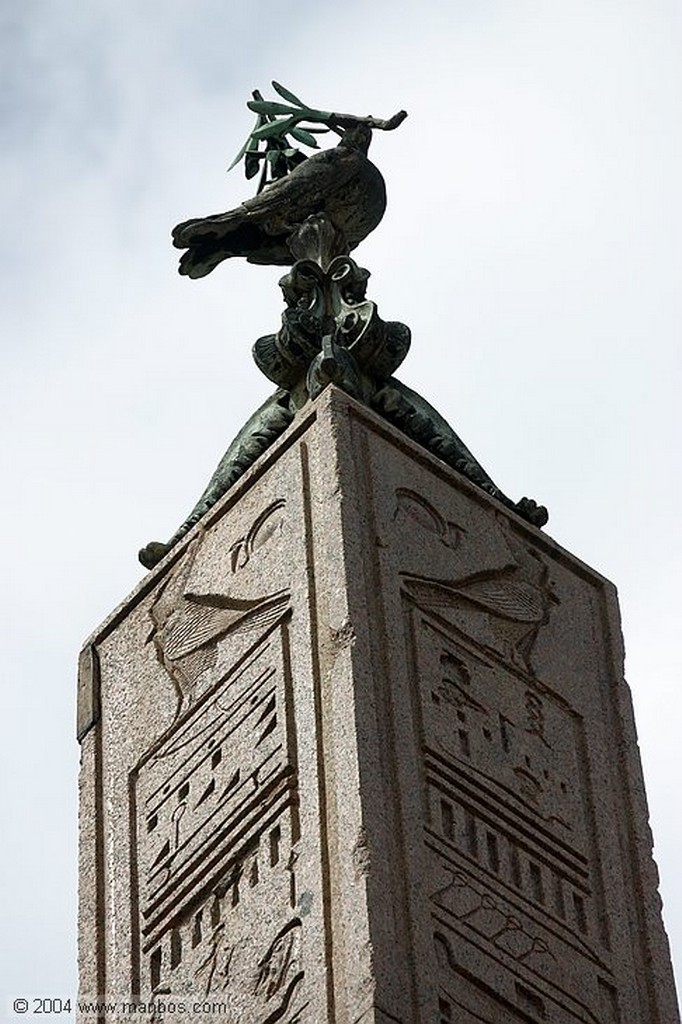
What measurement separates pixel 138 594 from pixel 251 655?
0.83m

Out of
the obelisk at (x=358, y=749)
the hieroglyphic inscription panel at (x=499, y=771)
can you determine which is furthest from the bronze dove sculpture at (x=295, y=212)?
the hieroglyphic inscription panel at (x=499, y=771)

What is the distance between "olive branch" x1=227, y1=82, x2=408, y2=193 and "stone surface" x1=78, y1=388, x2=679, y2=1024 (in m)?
1.56

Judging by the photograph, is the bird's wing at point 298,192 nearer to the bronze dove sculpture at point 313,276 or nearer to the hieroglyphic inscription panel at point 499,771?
the bronze dove sculpture at point 313,276

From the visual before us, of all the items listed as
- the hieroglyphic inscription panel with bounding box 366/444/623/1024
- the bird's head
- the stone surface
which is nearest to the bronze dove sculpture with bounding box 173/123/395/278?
the bird's head

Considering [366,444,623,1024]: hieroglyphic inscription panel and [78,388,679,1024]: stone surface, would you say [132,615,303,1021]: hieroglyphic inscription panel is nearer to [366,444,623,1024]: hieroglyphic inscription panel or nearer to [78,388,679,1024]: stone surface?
[78,388,679,1024]: stone surface

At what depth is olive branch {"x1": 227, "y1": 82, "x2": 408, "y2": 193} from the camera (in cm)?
1298

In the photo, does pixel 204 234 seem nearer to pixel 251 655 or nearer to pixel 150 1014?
pixel 251 655

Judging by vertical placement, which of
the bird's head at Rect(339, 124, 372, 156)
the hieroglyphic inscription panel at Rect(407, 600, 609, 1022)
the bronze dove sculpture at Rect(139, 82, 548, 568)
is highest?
the bird's head at Rect(339, 124, 372, 156)

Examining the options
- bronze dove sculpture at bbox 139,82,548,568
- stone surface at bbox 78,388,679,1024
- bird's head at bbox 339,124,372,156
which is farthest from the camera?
bird's head at bbox 339,124,372,156

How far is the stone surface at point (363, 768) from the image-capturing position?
10.3 metres

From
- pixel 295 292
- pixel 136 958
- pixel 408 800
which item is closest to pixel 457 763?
pixel 408 800

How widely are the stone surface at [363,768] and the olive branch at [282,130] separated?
1.56 metres

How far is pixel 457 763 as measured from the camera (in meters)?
10.8

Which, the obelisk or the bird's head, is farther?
the bird's head
